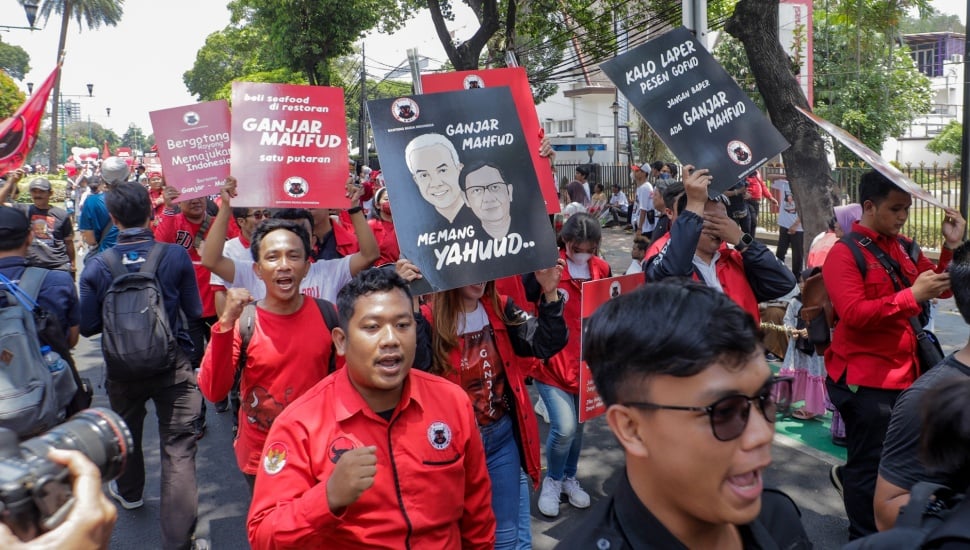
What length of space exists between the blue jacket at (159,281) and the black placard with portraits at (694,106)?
2499mm

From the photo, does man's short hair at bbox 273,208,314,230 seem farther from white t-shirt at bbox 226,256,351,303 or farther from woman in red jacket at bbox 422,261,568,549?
woman in red jacket at bbox 422,261,568,549

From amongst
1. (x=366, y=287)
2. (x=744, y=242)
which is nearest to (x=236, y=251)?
(x=366, y=287)

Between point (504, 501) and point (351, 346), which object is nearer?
point (351, 346)

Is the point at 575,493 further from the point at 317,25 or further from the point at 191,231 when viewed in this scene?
the point at 317,25

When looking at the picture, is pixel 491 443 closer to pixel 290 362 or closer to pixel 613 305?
pixel 290 362

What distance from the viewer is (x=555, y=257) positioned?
379cm

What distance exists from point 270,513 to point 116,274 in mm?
2631

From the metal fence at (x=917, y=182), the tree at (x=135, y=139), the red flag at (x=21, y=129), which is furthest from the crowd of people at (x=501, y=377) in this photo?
the tree at (x=135, y=139)

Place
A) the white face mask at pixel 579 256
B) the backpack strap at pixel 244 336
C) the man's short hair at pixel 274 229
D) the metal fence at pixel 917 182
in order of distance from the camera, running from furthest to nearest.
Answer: the metal fence at pixel 917 182 → the white face mask at pixel 579 256 → the man's short hair at pixel 274 229 → the backpack strap at pixel 244 336

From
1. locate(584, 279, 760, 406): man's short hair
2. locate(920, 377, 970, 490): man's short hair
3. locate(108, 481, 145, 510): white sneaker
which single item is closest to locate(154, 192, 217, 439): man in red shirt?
locate(108, 481, 145, 510): white sneaker

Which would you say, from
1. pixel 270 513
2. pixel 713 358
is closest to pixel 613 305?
pixel 713 358

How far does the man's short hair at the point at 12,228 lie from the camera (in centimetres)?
430

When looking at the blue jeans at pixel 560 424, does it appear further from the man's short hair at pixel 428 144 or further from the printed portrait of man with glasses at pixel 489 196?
the man's short hair at pixel 428 144

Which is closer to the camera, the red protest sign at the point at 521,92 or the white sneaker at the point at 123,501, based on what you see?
the red protest sign at the point at 521,92
